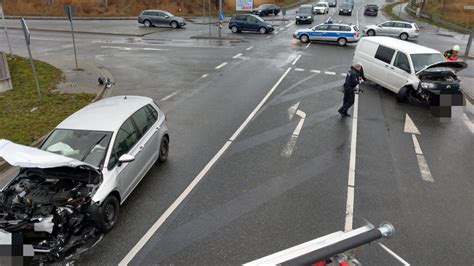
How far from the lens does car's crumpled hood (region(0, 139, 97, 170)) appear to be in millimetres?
4965

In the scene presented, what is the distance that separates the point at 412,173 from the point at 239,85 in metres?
8.61

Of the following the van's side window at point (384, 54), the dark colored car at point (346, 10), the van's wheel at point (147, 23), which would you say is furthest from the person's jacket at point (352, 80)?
the dark colored car at point (346, 10)

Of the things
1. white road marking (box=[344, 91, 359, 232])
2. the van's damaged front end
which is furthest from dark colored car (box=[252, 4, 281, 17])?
the van's damaged front end

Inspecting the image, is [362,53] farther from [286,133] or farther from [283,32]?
[283,32]

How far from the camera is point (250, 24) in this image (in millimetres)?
31094

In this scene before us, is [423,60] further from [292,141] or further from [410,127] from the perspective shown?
[292,141]

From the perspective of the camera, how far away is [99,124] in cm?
646

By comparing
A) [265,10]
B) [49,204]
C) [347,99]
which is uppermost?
[265,10]

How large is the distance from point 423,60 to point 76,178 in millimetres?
12356

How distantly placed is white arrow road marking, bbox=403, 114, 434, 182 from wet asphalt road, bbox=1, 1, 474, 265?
143 millimetres

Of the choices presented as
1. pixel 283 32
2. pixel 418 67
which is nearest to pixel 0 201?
pixel 418 67

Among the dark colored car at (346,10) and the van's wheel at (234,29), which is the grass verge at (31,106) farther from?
the dark colored car at (346,10)

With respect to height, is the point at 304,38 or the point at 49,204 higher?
the point at 304,38

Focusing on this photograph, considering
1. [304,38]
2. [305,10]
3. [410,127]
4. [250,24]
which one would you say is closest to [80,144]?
[410,127]
